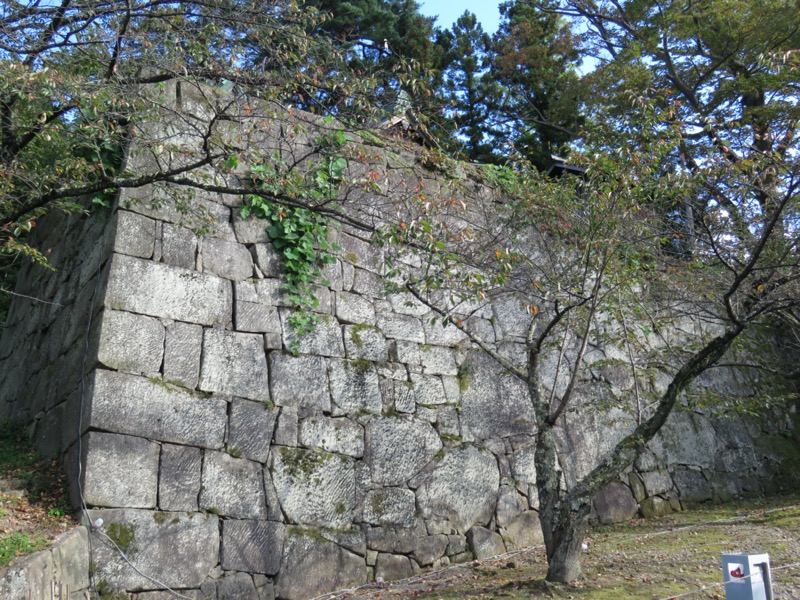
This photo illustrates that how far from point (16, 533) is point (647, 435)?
397 centimetres

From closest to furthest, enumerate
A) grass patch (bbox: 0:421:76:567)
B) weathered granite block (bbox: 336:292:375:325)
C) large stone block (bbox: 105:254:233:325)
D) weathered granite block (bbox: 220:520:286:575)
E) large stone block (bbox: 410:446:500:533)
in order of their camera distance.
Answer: grass patch (bbox: 0:421:76:567) < weathered granite block (bbox: 220:520:286:575) < large stone block (bbox: 105:254:233:325) < large stone block (bbox: 410:446:500:533) < weathered granite block (bbox: 336:292:375:325)

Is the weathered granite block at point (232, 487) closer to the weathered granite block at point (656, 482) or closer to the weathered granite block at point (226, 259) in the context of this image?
the weathered granite block at point (226, 259)

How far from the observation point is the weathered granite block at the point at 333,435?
542 centimetres

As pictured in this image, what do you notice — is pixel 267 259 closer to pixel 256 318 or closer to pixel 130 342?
pixel 256 318

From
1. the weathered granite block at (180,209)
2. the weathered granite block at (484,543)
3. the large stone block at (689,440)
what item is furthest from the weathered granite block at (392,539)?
the large stone block at (689,440)

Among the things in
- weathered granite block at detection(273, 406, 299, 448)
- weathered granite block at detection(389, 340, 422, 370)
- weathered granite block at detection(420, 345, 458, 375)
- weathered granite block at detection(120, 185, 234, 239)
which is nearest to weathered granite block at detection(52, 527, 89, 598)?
weathered granite block at detection(273, 406, 299, 448)

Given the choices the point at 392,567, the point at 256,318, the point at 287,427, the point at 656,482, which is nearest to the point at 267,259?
the point at 256,318

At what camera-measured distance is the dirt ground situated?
4.36 m

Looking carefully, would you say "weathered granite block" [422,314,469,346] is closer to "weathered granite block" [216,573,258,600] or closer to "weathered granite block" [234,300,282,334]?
"weathered granite block" [234,300,282,334]

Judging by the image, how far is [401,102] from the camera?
20.3 ft

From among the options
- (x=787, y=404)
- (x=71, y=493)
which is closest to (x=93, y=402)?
(x=71, y=493)

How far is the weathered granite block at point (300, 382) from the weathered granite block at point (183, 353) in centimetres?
60

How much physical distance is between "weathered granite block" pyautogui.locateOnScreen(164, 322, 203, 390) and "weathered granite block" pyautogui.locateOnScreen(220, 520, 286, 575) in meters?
1.07

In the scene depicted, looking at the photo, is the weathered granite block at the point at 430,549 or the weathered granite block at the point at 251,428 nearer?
the weathered granite block at the point at 251,428
